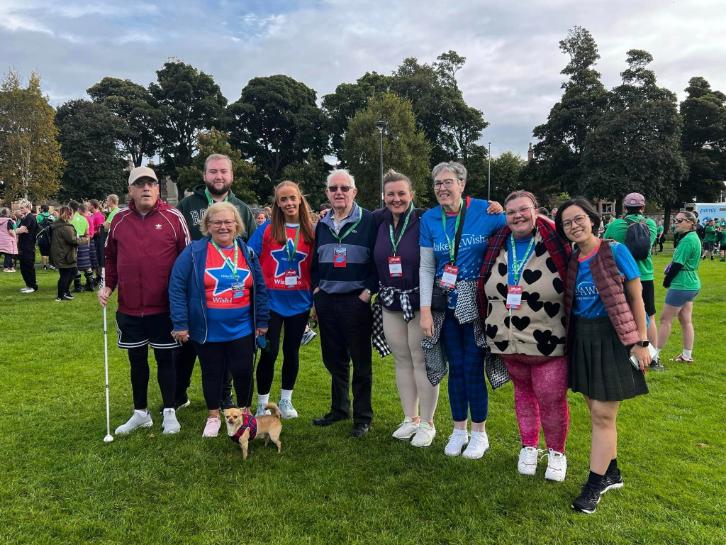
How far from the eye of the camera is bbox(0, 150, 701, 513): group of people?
3105 millimetres

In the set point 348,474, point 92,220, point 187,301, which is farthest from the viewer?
point 92,220

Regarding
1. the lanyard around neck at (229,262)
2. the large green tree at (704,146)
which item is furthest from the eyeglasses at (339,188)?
the large green tree at (704,146)

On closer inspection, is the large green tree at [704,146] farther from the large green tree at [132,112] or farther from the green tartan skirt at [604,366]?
the large green tree at [132,112]

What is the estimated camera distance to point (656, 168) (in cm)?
3434

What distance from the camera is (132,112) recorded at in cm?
4662

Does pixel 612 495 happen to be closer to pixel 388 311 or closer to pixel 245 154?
pixel 388 311

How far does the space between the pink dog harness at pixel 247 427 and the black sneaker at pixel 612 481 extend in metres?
2.56

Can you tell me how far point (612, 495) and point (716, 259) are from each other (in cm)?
2292

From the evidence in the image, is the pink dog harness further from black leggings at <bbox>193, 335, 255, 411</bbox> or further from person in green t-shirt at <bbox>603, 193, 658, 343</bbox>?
person in green t-shirt at <bbox>603, 193, 658, 343</bbox>

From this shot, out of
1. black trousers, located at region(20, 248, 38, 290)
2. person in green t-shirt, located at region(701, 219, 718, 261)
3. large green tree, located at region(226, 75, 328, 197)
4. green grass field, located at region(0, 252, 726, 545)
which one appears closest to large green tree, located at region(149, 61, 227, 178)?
large green tree, located at region(226, 75, 328, 197)

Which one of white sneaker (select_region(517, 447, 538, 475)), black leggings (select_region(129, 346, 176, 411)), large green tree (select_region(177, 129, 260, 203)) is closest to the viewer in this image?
white sneaker (select_region(517, 447, 538, 475))

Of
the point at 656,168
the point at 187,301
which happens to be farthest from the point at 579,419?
the point at 656,168

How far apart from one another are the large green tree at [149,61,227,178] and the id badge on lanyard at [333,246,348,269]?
48893mm

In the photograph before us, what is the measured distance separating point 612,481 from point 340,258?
255 centimetres
